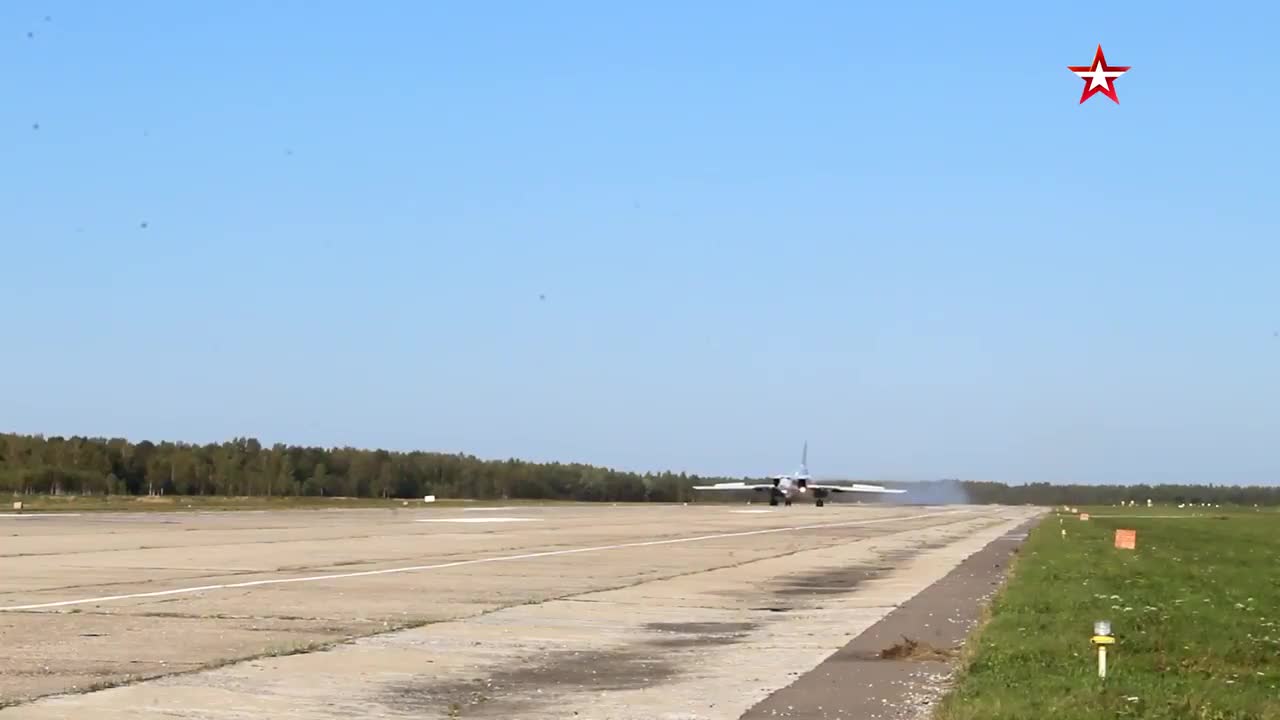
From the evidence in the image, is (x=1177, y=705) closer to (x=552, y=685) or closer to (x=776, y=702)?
(x=776, y=702)

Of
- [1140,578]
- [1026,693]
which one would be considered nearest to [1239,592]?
[1140,578]

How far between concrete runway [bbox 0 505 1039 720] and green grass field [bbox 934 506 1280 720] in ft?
5.87

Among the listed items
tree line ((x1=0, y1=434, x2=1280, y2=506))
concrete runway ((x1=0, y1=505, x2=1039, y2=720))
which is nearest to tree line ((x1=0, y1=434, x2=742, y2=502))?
tree line ((x1=0, y1=434, x2=1280, y2=506))

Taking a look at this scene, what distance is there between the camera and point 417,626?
1803 cm

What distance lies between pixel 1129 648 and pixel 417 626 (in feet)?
25.3

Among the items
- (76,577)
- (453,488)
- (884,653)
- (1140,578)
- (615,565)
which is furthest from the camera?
(453,488)

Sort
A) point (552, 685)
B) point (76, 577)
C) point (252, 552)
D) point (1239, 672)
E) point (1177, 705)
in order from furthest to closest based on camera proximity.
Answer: point (252, 552)
point (76, 577)
point (1239, 672)
point (552, 685)
point (1177, 705)

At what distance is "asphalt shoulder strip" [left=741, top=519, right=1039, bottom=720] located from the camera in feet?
39.4

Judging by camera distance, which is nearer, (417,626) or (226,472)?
(417,626)

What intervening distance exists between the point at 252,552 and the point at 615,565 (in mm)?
8237

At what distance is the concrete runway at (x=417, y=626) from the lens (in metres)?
12.3

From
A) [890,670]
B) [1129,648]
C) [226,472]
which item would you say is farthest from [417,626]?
[226,472]

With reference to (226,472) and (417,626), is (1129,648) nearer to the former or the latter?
(417,626)

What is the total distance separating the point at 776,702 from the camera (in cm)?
1233
